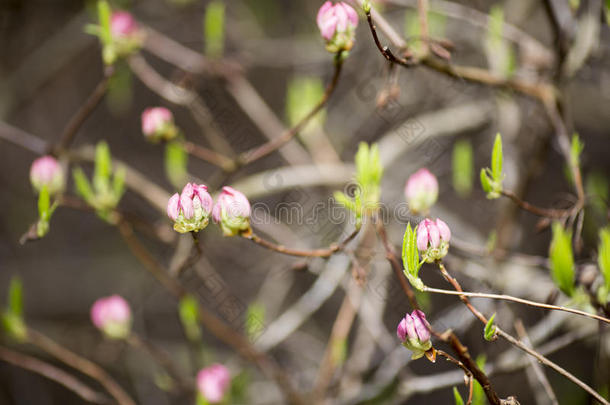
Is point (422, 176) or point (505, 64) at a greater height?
point (505, 64)

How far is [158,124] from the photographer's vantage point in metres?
0.90

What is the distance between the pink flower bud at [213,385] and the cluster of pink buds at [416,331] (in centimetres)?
44

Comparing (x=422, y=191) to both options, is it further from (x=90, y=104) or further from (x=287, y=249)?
(x=90, y=104)

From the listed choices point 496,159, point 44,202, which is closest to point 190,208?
point 44,202

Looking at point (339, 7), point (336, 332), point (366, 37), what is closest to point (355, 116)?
point (366, 37)

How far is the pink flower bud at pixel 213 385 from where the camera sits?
872 millimetres

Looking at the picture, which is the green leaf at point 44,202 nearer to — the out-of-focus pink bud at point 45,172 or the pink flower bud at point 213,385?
the out-of-focus pink bud at point 45,172

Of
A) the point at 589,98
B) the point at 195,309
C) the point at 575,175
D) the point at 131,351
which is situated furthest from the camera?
the point at 131,351

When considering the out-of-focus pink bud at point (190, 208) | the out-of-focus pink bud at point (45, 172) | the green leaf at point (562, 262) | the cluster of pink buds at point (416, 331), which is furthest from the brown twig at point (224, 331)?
the green leaf at point (562, 262)

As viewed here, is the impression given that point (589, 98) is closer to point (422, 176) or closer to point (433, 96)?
point (433, 96)

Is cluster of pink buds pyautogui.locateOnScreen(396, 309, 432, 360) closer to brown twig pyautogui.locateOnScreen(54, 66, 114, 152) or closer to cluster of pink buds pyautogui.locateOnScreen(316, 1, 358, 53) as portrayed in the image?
cluster of pink buds pyautogui.locateOnScreen(316, 1, 358, 53)

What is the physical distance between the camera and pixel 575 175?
0.74 m

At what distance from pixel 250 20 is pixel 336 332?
1155 mm

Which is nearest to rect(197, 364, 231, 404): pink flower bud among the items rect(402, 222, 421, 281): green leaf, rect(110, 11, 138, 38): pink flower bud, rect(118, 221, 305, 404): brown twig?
rect(118, 221, 305, 404): brown twig
